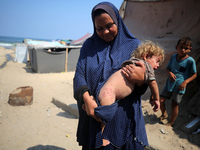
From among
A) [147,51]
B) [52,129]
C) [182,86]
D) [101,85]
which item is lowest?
[52,129]

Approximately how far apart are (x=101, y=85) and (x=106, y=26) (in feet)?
1.77

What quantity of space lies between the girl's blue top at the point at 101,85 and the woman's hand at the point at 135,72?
5.4 inches

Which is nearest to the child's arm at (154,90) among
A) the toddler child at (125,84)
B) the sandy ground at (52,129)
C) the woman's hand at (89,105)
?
the toddler child at (125,84)

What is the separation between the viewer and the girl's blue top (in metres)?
1.39

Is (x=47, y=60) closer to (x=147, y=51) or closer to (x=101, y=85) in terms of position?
(x=101, y=85)

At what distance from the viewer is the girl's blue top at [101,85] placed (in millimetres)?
1395

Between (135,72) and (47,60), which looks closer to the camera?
(135,72)

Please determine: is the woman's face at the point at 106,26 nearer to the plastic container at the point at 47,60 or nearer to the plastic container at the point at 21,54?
the plastic container at the point at 47,60

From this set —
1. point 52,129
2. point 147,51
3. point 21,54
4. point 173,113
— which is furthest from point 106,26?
point 21,54

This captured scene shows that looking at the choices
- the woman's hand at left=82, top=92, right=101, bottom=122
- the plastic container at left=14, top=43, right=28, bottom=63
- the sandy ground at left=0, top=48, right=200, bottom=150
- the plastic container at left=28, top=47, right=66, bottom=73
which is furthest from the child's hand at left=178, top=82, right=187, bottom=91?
the plastic container at left=14, top=43, right=28, bottom=63

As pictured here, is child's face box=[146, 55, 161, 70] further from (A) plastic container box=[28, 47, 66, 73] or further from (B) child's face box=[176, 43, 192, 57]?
(A) plastic container box=[28, 47, 66, 73]

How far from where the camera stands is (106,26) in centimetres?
145

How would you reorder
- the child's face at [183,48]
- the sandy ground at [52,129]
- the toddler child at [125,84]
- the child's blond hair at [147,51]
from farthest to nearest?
the sandy ground at [52,129]
the child's face at [183,48]
the child's blond hair at [147,51]
the toddler child at [125,84]

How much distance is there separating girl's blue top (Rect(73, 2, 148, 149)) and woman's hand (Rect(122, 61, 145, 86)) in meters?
0.14
